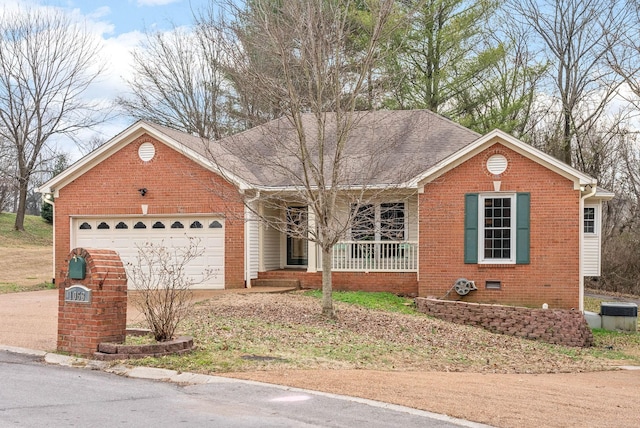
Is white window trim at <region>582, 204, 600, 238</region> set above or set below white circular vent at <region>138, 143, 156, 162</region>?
below

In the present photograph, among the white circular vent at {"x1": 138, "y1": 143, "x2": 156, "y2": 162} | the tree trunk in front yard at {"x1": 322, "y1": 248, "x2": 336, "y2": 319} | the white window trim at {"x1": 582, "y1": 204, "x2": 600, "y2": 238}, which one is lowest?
the tree trunk in front yard at {"x1": 322, "y1": 248, "x2": 336, "y2": 319}

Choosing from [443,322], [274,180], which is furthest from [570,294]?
[274,180]

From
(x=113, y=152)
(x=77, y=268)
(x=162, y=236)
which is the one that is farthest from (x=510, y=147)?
(x=77, y=268)

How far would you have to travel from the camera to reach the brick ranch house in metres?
18.4

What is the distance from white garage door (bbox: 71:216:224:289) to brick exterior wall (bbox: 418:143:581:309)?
596 cm

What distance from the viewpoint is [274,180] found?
21.2 m

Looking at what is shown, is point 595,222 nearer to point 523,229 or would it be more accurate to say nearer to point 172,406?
point 523,229

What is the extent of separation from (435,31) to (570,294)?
16864mm

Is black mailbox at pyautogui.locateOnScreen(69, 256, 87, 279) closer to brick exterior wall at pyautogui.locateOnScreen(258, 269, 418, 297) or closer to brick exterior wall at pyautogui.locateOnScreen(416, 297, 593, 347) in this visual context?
brick exterior wall at pyautogui.locateOnScreen(416, 297, 593, 347)

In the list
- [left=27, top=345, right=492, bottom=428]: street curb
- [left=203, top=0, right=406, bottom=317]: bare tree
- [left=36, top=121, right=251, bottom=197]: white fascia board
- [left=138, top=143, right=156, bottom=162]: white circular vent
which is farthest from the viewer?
[left=138, top=143, right=156, bottom=162]: white circular vent

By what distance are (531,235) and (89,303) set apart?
12.3m

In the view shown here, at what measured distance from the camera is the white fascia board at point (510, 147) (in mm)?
18156

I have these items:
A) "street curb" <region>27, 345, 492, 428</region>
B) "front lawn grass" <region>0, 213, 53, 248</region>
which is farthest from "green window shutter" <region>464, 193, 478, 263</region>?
"front lawn grass" <region>0, 213, 53, 248</region>

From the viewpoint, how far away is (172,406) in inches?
294
